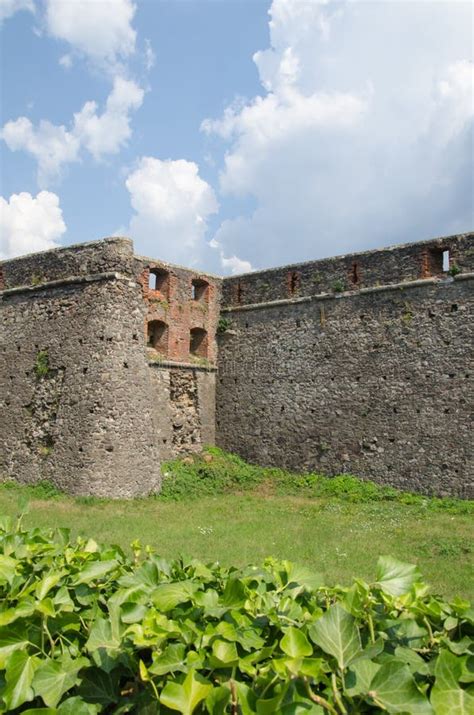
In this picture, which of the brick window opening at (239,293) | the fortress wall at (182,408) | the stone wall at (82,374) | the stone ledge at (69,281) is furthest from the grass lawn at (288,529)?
the brick window opening at (239,293)

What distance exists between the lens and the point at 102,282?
51.2 ft

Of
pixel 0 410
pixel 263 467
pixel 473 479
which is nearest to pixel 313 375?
pixel 263 467

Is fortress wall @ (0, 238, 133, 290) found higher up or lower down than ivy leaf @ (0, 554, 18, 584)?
higher up

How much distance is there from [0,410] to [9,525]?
14171 mm

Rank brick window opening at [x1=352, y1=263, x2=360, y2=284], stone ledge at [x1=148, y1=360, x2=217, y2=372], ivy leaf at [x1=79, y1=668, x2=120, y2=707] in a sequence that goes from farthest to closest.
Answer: stone ledge at [x1=148, y1=360, x2=217, y2=372]
brick window opening at [x1=352, y1=263, x2=360, y2=284]
ivy leaf at [x1=79, y1=668, x2=120, y2=707]

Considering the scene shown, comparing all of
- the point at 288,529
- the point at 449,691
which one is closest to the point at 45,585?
the point at 449,691

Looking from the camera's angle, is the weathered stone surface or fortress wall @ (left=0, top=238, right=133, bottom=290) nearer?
the weathered stone surface

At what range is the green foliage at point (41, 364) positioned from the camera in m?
16.1

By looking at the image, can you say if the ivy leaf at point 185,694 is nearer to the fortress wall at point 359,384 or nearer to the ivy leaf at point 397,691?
the ivy leaf at point 397,691

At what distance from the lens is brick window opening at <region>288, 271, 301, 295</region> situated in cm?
1781

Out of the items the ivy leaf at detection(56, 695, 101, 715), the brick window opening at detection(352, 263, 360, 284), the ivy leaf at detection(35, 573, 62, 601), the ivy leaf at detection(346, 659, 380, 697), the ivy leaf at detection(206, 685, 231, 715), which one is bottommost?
the ivy leaf at detection(56, 695, 101, 715)

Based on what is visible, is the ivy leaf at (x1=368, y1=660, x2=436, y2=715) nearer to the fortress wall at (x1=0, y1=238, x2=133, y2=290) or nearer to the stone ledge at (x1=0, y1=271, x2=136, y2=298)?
the stone ledge at (x1=0, y1=271, x2=136, y2=298)

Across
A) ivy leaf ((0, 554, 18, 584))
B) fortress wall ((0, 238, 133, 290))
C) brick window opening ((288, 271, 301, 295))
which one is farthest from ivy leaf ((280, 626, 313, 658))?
brick window opening ((288, 271, 301, 295))

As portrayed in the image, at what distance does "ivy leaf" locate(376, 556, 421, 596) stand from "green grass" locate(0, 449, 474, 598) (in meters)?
4.77
